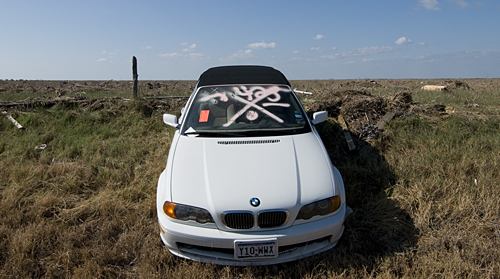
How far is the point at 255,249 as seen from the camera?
2203 millimetres

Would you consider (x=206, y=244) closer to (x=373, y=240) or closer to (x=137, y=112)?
(x=373, y=240)

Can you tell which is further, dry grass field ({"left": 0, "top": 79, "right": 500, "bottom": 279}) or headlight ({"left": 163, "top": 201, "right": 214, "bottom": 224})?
dry grass field ({"left": 0, "top": 79, "right": 500, "bottom": 279})

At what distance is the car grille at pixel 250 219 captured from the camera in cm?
222

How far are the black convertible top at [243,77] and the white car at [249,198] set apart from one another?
0.94 metres

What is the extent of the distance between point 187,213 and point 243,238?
1.66 ft

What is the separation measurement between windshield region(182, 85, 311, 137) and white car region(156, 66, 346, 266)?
0.04m

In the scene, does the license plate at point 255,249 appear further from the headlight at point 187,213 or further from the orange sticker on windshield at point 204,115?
the orange sticker on windshield at point 204,115

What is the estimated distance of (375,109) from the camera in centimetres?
625

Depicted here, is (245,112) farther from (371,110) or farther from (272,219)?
(371,110)

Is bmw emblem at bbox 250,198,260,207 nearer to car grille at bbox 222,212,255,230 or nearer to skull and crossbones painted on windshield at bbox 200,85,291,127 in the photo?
car grille at bbox 222,212,255,230

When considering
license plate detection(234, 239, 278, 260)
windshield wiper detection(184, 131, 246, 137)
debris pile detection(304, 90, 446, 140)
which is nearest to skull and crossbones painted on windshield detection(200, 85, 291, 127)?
windshield wiper detection(184, 131, 246, 137)

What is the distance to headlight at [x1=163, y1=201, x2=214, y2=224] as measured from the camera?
2.27 m

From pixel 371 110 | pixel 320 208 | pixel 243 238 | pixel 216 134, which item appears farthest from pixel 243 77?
pixel 371 110

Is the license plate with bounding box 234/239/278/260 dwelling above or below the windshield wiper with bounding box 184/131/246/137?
below
